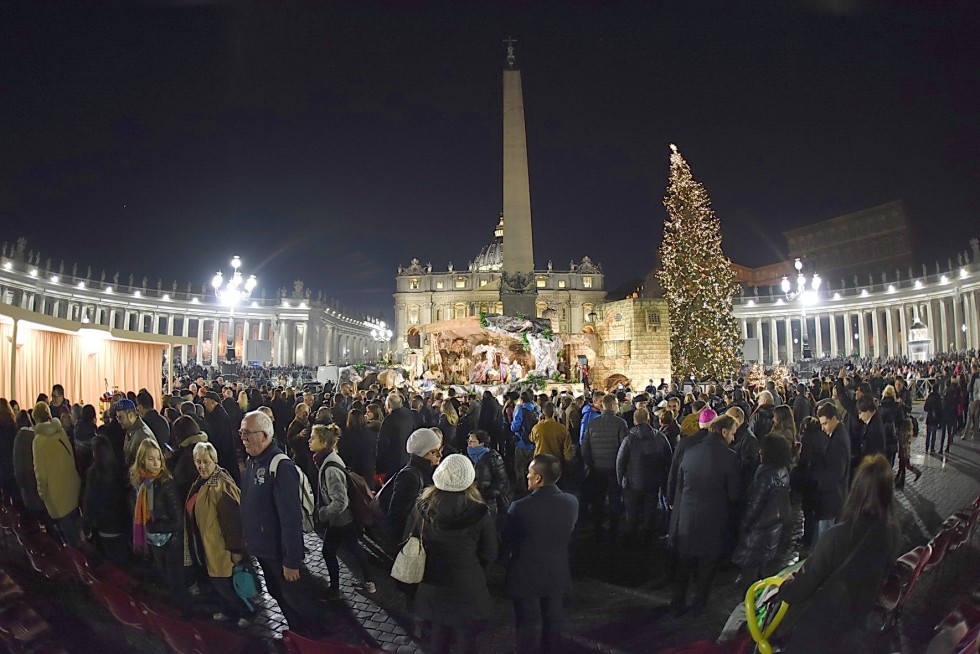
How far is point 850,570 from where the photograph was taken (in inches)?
107

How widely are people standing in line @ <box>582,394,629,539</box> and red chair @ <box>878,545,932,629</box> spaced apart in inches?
126

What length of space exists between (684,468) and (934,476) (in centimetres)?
755

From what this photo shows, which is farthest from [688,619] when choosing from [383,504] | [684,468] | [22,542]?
[22,542]

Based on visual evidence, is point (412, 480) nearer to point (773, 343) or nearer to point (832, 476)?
point (832, 476)

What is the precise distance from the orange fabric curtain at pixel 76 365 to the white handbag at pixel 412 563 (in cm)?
1045

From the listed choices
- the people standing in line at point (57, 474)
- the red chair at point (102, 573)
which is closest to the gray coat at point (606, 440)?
the red chair at point (102, 573)

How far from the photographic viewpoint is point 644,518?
23.0 ft

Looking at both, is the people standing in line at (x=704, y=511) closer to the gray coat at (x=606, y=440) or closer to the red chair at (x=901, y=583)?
the red chair at (x=901, y=583)

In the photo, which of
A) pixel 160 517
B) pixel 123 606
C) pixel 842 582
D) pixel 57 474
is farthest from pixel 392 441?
pixel 842 582

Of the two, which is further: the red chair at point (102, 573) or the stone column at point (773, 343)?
the stone column at point (773, 343)

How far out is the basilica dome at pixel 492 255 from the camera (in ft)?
289

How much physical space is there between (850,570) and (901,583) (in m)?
1.57

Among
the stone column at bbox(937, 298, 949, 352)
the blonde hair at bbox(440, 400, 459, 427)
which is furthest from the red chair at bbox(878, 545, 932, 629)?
the stone column at bbox(937, 298, 949, 352)

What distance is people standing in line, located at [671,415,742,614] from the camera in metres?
4.72
